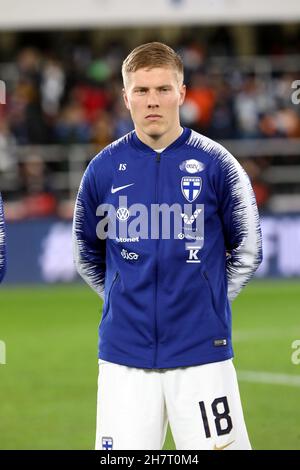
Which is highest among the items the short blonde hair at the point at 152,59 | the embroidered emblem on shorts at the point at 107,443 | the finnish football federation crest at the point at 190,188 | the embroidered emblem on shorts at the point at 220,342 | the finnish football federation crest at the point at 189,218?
the short blonde hair at the point at 152,59

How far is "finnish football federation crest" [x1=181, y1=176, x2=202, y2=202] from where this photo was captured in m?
5.42

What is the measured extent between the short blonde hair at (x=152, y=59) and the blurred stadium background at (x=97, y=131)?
23.6ft

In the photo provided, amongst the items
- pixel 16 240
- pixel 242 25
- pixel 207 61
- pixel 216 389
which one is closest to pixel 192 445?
pixel 216 389

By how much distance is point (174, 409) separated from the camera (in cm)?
529

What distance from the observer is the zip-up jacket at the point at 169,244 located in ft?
17.6

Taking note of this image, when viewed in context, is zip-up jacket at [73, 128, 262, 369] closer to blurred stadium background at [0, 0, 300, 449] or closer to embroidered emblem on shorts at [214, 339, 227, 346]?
embroidered emblem on shorts at [214, 339, 227, 346]

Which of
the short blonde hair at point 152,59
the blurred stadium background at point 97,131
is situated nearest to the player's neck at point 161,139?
the short blonde hair at point 152,59

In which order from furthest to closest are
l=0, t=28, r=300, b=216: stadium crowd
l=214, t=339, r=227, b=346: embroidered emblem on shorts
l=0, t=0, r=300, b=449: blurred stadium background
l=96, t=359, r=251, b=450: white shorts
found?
l=0, t=28, r=300, b=216: stadium crowd → l=0, t=0, r=300, b=449: blurred stadium background → l=214, t=339, r=227, b=346: embroidered emblem on shorts → l=96, t=359, r=251, b=450: white shorts

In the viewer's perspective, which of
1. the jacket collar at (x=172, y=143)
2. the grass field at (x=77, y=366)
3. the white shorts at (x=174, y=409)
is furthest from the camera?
the grass field at (x=77, y=366)

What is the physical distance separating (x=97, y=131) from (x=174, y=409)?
15598 millimetres

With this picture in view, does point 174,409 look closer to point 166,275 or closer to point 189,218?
point 166,275

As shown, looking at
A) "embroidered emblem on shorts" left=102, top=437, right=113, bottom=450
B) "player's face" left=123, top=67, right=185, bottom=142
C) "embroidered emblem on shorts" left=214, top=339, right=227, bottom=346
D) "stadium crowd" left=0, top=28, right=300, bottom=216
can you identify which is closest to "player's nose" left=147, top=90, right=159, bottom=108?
"player's face" left=123, top=67, right=185, bottom=142

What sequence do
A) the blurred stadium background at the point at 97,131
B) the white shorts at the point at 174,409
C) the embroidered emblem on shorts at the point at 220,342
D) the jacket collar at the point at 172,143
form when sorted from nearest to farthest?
the white shorts at the point at 174,409 → the embroidered emblem on shorts at the point at 220,342 → the jacket collar at the point at 172,143 → the blurred stadium background at the point at 97,131

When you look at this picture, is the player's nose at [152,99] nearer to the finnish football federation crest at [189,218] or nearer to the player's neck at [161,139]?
the player's neck at [161,139]
